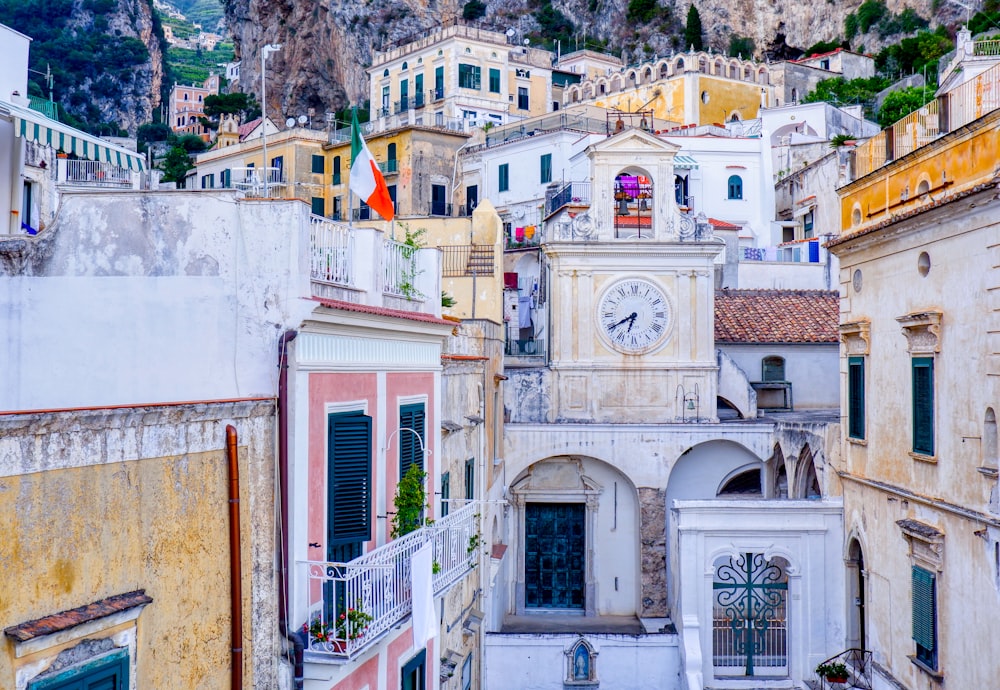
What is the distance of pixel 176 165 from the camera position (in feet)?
225

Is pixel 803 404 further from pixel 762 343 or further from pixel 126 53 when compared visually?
pixel 126 53

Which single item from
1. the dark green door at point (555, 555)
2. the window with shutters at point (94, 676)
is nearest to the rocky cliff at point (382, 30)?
the dark green door at point (555, 555)

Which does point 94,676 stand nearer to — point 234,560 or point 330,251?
point 234,560

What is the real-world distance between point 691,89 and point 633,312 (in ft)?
107

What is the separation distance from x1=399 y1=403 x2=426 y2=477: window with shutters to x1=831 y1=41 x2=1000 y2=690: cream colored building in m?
7.04

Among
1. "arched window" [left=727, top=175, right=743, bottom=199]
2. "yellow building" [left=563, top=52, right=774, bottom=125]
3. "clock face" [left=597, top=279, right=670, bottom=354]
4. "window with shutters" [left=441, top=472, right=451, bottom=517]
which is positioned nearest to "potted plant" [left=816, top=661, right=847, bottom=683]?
"window with shutters" [left=441, top=472, right=451, bottom=517]

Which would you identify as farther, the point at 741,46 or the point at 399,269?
the point at 741,46

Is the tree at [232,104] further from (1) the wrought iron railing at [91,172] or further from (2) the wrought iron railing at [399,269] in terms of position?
(2) the wrought iron railing at [399,269]

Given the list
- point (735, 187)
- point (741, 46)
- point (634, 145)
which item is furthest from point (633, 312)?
point (741, 46)

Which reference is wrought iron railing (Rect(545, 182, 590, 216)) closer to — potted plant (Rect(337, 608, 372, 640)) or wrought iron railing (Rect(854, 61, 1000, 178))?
wrought iron railing (Rect(854, 61, 1000, 178))

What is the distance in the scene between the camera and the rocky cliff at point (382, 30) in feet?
256

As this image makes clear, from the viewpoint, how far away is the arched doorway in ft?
70.5

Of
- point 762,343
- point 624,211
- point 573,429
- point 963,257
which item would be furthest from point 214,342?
point 762,343

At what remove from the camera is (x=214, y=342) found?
33.2ft
